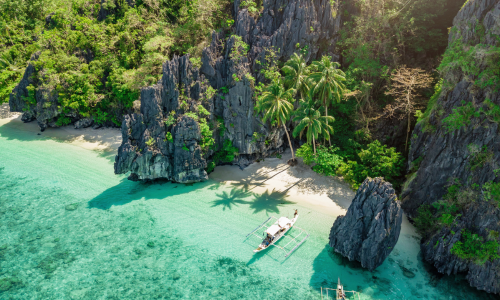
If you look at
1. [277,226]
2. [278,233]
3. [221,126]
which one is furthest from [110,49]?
[278,233]

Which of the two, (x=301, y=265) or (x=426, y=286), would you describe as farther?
(x=301, y=265)

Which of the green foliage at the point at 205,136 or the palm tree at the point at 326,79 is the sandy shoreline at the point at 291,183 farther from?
the palm tree at the point at 326,79

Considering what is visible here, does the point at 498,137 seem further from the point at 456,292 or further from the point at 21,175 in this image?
the point at 21,175

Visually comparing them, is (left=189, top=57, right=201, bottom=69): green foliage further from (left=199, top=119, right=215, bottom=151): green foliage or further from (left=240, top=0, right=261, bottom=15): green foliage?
(left=240, top=0, right=261, bottom=15): green foliage

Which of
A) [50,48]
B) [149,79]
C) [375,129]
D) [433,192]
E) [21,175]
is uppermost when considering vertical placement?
[50,48]

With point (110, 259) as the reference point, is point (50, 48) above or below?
above

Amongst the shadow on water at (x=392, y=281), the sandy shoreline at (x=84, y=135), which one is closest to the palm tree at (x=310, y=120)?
the shadow on water at (x=392, y=281)

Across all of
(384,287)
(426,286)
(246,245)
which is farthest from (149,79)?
(426,286)
